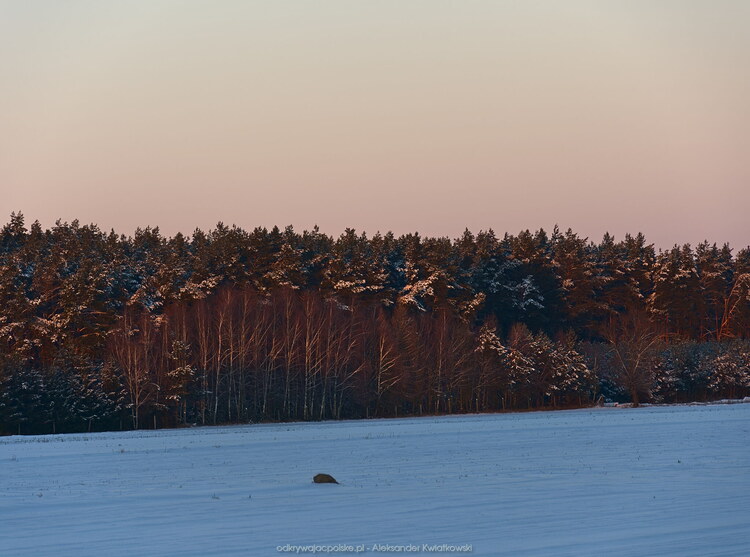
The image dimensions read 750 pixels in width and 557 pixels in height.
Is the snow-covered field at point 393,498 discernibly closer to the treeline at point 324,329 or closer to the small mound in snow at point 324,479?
the small mound in snow at point 324,479

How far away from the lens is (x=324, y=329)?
98.1 m

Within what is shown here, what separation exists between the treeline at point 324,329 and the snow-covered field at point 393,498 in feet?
114

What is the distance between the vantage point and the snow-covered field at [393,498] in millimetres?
20391

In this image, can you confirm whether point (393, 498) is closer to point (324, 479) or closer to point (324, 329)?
point (324, 479)

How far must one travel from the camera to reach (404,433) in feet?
200

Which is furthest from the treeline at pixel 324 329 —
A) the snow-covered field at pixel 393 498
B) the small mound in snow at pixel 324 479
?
the small mound in snow at pixel 324 479

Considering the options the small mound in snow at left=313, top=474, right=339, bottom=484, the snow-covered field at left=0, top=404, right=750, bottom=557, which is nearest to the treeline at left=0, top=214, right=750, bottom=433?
the snow-covered field at left=0, top=404, right=750, bottom=557

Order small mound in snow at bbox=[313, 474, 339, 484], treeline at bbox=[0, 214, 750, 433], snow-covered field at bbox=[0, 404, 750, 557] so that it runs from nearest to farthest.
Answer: snow-covered field at bbox=[0, 404, 750, 557] → small mound in snow at bbox=[313, 474, 339, 484] → treeline at bbox=[0, 214, 750, 433]

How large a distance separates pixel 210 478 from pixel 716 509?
17.4m

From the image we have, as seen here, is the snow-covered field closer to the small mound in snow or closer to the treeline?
the small mound in snow

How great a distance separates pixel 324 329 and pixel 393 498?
233ft

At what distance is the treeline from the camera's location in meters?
83.8

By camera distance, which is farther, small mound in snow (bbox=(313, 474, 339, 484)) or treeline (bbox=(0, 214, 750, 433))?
treeline (bbox=(0, 214, 750, 433))

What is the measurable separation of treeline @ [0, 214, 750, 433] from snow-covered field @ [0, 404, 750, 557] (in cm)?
3463
